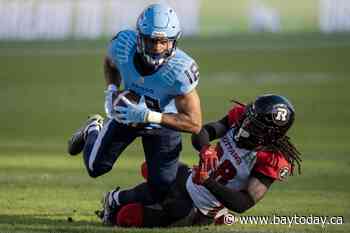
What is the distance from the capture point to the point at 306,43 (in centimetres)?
3222

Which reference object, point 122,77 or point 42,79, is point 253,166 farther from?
point 42,79

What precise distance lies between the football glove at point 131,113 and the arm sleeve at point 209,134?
58cm

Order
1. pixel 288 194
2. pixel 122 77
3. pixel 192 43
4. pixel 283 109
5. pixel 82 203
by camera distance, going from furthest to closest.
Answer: pixel 192 43 → pixel 288 194 → pixel 82 203 → pixel 122 77 → pixel 283 109

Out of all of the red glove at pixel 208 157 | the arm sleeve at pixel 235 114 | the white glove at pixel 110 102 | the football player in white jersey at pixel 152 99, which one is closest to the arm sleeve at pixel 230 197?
the red glove at pixel 208 157

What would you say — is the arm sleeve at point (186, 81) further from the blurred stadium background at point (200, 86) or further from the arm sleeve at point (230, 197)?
the blurred stadium background at point (200, 86)

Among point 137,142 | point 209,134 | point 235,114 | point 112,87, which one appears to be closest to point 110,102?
point 112,87

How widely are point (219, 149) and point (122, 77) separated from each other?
1.19 metres

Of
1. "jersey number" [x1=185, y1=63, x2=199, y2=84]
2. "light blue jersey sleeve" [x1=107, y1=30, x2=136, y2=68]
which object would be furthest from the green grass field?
"light blue jersey sleeve" [x1=107, y1=30, x2=136, y2=68]

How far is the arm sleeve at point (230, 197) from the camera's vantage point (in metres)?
10.2

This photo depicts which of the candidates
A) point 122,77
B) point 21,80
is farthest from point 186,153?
point 21,80

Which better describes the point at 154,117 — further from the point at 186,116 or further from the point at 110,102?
the point at 110,102

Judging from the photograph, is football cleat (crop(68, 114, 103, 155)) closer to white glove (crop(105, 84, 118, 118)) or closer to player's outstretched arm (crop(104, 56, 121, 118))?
player's outstretched arm (crop(104, 56, 121, 118))

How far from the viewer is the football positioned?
1073 centimetres

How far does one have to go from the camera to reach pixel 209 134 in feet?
36.0
